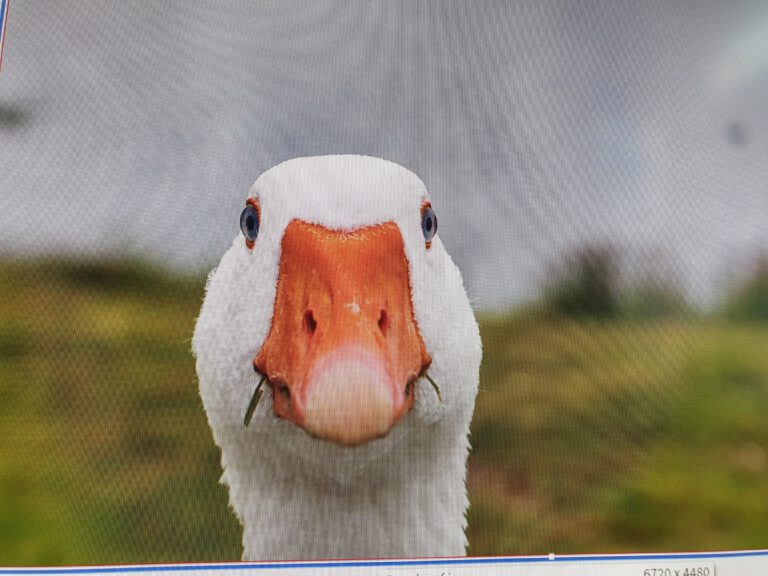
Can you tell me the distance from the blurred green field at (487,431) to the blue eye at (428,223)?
17 centimetres

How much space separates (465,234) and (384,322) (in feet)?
0.97

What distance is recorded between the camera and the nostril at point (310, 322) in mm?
680

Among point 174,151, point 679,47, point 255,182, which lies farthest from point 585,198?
point 174,151

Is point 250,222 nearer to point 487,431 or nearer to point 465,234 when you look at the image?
point 465,234

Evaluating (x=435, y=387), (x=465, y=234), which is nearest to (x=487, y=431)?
(x=435, y=387)

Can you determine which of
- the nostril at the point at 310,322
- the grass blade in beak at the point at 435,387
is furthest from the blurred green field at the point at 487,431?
the nostril at the point at 310,322

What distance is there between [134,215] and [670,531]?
3.04ft

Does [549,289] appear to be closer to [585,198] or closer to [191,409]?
[585,198]

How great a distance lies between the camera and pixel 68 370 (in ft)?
2.71

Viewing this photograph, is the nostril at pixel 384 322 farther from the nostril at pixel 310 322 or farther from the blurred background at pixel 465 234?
the blurred background at pixel 465 234

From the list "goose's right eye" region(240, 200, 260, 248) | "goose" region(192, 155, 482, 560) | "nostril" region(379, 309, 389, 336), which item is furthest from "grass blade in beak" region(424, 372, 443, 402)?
"goose's right eye" region(240, 200, 260, 248)

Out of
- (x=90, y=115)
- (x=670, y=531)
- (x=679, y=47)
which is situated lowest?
(x=670, y=531)

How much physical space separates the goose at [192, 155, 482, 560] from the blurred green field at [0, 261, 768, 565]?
0.15 ft

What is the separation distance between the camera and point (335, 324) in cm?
66
